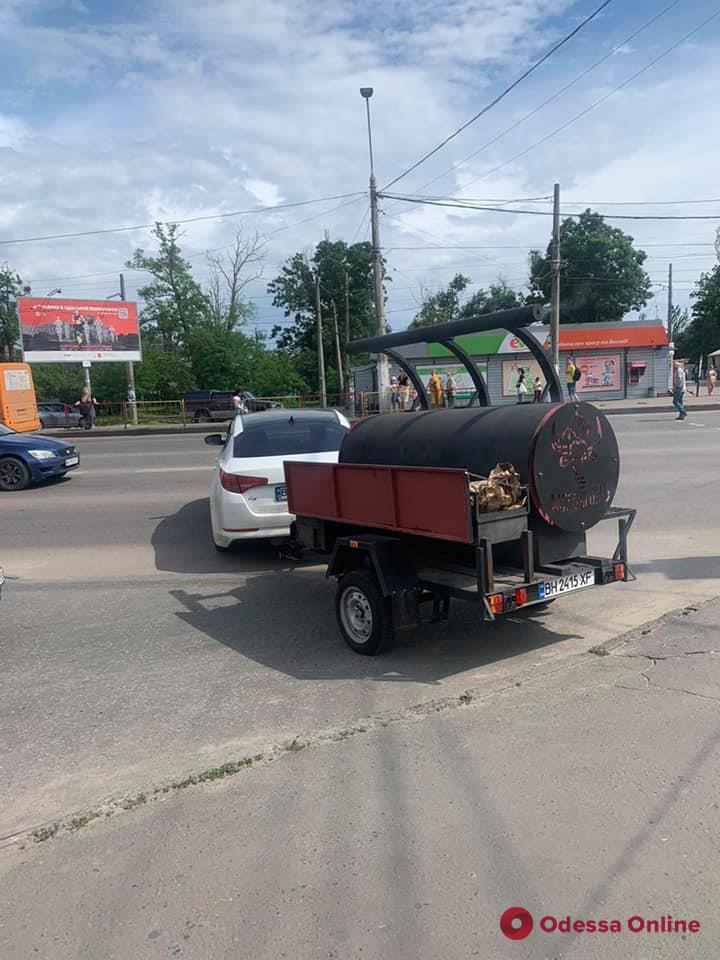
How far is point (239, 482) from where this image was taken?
802 centimetres

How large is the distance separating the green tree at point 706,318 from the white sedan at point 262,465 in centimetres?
6931

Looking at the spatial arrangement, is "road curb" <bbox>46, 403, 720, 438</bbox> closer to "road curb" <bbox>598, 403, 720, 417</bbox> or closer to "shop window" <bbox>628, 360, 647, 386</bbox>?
"road curb" <bbox>598, 403, 720, 417</bbox>

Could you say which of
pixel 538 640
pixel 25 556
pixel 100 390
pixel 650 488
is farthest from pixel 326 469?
pixel 100 390

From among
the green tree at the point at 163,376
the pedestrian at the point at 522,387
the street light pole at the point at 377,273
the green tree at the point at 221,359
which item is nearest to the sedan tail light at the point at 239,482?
the street light pole at the point at 377,273

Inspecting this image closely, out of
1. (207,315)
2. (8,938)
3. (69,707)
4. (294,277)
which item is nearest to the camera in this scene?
(8,938)

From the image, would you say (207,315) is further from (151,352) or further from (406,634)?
(406,634)

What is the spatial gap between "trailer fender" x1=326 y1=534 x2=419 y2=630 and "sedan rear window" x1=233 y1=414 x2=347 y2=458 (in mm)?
3337

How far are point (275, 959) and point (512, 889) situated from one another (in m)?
0.88

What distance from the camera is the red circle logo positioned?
257cm

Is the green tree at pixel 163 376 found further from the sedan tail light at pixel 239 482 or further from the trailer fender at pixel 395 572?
the trailer fender at pixel 395 572

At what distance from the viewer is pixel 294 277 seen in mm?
70250

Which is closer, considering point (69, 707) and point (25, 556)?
point (69, 707)

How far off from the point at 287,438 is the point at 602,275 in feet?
215

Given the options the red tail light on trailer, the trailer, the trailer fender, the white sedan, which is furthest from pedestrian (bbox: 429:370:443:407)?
the red tail light on trailer
